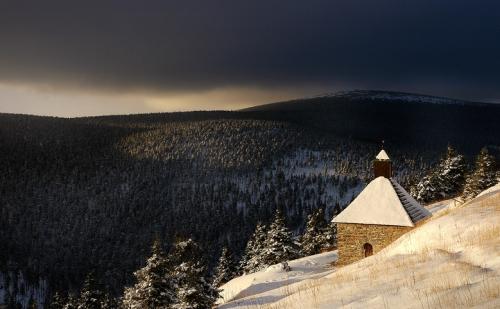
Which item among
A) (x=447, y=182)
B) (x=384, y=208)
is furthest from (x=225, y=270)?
(x=447, y=182)

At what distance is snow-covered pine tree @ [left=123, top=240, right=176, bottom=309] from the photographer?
76.0 feet

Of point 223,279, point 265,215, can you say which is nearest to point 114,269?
point 265,215

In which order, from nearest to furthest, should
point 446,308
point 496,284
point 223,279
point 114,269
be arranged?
point 446,308, point 496,284, point 223,279, point 114,269

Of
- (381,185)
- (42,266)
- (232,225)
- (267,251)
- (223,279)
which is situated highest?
(381,185)

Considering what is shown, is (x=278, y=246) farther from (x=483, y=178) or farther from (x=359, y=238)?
(x=483, y=178)

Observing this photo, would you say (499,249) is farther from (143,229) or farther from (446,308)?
(143,229)

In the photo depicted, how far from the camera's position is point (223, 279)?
53.2 meters

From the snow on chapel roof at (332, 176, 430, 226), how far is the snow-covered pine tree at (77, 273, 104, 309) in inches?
804

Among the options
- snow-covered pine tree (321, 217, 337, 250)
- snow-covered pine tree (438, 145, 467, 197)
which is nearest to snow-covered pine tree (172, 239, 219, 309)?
snow-covered pine tree (321, 217, 337, 250)

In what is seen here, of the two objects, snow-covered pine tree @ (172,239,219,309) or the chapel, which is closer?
snow-covered pine tree @ (172,239,219,309)

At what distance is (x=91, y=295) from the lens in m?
36.2

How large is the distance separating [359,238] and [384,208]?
8.20 feet

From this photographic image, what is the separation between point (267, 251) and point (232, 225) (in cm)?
13350

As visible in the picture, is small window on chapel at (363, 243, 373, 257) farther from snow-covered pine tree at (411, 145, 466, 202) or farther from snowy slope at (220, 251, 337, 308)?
snow-covered pine tree at (411, 145, 466, 202)
